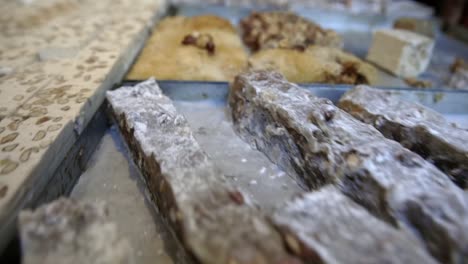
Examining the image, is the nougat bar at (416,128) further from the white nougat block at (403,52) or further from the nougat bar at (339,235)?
the white nougat block at (403,52)

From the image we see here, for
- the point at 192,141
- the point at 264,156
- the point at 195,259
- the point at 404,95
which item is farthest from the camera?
the point at 404,95

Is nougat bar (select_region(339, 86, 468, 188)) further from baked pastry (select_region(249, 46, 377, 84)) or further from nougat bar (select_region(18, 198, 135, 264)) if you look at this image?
nougat bar (select_region(18, 198, 135, 264))

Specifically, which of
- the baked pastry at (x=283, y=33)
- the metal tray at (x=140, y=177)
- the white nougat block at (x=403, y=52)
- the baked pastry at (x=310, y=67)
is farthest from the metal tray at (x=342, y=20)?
the metal tray at (x=140, y=177)

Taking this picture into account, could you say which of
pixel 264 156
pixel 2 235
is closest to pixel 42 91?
pixel 2 235

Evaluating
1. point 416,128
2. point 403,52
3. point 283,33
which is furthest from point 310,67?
point 416,128

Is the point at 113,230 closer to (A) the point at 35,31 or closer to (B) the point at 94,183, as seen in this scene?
(B) the point at 94,183
